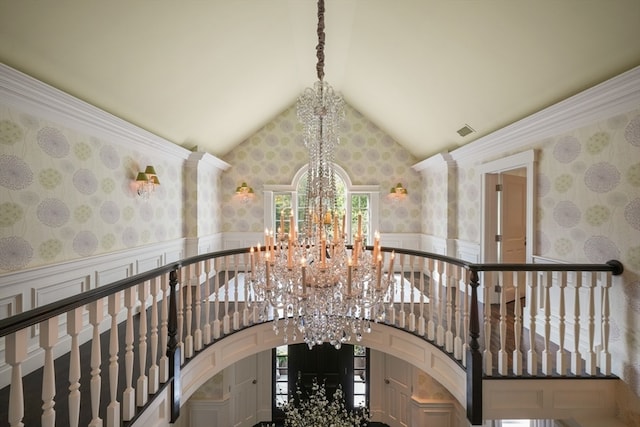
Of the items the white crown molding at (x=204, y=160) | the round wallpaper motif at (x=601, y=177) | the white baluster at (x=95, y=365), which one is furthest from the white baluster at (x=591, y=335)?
the white crown molding at (x=204, y=160)

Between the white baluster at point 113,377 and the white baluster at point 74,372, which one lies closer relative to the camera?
the white baluster at point 74,372

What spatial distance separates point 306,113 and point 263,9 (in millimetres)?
1633

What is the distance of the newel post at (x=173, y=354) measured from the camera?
8.08 feet

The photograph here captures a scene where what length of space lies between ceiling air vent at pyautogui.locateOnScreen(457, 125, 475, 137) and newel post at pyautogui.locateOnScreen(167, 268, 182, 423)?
4380 mm

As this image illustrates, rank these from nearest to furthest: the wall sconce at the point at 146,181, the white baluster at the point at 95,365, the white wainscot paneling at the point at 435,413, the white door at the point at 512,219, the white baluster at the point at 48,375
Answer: the white baluster at the point at 48,375 → the white baluster at the point at 95,365 → the wall sconce at the point at 146,181 → the white door at the point at 512,219 → the white wainscot paneling at the point at 435,413

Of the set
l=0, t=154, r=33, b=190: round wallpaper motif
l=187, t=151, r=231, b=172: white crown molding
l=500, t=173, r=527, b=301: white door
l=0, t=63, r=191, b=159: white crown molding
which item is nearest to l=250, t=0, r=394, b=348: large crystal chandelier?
l=0, t=154, r=33, b=190: round wallpaper motif

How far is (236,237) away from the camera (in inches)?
269

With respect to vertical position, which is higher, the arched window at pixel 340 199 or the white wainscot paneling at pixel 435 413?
the arched window at pixel 340 199

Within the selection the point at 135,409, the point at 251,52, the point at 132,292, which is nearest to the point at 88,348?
the point at 135,409

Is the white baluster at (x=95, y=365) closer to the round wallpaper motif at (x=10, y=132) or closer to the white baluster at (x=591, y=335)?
the round wallpaper motif at (x=10, y=132)

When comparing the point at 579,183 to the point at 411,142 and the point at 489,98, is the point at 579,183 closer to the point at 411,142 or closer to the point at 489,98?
the point at 489,98

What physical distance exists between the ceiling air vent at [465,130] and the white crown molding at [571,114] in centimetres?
21

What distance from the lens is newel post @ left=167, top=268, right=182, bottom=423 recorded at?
8.08 ft

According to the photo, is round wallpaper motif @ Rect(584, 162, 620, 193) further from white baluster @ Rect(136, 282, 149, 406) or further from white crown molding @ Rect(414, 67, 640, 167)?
white baluster @ Rect(136, 282, 149, 406)
